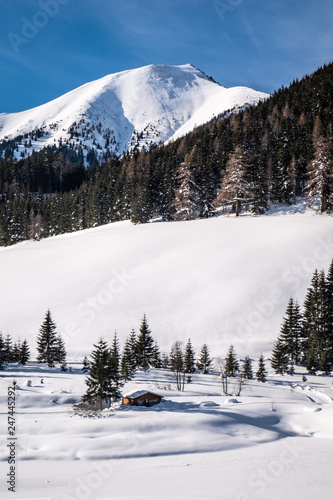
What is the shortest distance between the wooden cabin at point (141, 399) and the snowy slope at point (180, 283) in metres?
12.2

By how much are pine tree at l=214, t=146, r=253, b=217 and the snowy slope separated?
6.94 meters

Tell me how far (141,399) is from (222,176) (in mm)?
57428

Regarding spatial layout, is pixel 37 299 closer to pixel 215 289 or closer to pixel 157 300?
pixel 157 300

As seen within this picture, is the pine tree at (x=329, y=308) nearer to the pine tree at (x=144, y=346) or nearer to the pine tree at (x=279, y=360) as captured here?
the pine tree at (x=279, y=360)

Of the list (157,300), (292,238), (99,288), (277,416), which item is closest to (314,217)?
(292,238)

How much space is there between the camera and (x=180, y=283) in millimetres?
38750

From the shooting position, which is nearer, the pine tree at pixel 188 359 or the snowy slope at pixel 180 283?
the pine tree at pixel 188 359

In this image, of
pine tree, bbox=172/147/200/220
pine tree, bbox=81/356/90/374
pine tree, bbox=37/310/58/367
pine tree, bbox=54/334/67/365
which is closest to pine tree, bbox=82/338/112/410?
pine tree, bbox=81/356/90/374

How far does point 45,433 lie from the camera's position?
42.3ft

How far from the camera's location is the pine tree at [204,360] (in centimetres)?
2830

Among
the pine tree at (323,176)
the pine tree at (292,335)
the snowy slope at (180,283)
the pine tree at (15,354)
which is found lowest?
the pine tree at (15,354)

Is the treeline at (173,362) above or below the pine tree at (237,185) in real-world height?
below

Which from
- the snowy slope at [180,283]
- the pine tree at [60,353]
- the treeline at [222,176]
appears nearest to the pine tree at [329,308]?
the snowy slope at [180,283]

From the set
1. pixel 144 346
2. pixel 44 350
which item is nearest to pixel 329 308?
pixel 144 346
